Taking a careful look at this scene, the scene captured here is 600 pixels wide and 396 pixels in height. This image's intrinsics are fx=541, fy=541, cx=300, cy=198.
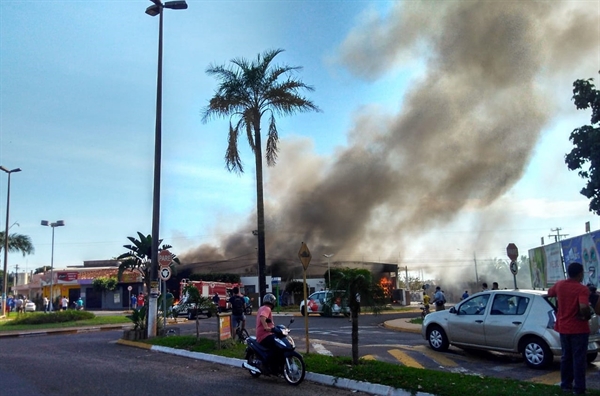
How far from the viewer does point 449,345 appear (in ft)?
37.6

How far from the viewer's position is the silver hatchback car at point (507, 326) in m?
9.28

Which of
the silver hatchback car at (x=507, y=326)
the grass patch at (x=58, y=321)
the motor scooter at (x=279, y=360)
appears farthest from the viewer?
the grass patch at (x=58, y=321)

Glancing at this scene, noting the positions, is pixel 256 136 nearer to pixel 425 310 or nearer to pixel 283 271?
pixel 425 310

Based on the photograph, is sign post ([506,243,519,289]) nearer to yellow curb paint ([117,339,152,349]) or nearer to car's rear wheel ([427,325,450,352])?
car's rear wheel ([427,325,450,352])

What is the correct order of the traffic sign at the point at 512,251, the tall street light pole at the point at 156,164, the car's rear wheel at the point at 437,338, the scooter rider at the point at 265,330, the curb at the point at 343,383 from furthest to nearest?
the traffic sign at the point at 512,251 → the tall street light pole at the point at 156,164 → the car's rear wheel at the point at 437,338 → the scooter rider at the point at 265,330 → the curb at the point at 343,383

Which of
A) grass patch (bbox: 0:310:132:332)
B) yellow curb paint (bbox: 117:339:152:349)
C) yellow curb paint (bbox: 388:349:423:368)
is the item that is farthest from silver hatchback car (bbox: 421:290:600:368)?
grass patch (bbox: 0:310:132:332)

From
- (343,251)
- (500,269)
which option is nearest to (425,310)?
(343,251)

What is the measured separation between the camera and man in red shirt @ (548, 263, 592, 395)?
630cm

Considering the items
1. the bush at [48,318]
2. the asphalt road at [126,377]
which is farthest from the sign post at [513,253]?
the bush at [48,318]

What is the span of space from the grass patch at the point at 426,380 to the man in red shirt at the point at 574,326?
0.65 feet

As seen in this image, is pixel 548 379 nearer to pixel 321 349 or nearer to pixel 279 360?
pixel 279 360

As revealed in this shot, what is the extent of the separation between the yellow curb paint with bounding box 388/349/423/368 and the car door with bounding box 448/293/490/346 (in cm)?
108

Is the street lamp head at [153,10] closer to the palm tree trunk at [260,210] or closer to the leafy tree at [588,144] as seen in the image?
the palm tree trunk at [260,210]

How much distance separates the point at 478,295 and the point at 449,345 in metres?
1.41
